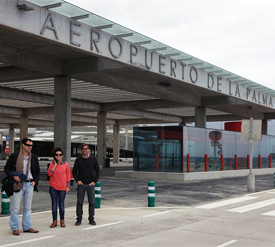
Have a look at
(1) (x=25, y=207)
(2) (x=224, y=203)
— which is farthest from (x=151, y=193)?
(1) (x=25, y=207)

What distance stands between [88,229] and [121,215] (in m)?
2.22

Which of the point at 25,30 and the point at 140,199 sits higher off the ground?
the point at 25,30

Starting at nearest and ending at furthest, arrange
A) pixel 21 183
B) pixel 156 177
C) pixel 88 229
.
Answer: pixel 21 183
pixel 88 229
pixel 156 177

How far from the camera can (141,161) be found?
25.4 metres

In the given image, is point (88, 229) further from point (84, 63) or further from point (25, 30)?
point (84, 63)

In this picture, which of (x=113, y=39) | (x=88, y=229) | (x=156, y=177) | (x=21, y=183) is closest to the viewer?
(x=21, y=183)

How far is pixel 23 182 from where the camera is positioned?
8.69 metres

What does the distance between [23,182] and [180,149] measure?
1630 centimetres

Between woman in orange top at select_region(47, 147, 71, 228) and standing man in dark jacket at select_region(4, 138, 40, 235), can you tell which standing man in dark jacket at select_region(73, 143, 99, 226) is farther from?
standing man in dark jacket at select_region(4, 138, 40, 235)

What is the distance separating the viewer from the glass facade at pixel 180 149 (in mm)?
24312

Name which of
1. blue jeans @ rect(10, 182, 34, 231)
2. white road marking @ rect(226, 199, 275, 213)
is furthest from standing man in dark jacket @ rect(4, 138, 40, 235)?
white road marking @ rect(226, 199, 275, 213)

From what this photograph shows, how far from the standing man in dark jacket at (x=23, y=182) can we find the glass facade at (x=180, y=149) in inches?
625

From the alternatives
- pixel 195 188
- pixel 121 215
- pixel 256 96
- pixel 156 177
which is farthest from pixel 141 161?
pixel 121 215

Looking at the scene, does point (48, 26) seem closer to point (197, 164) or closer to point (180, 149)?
point (180, 149)
